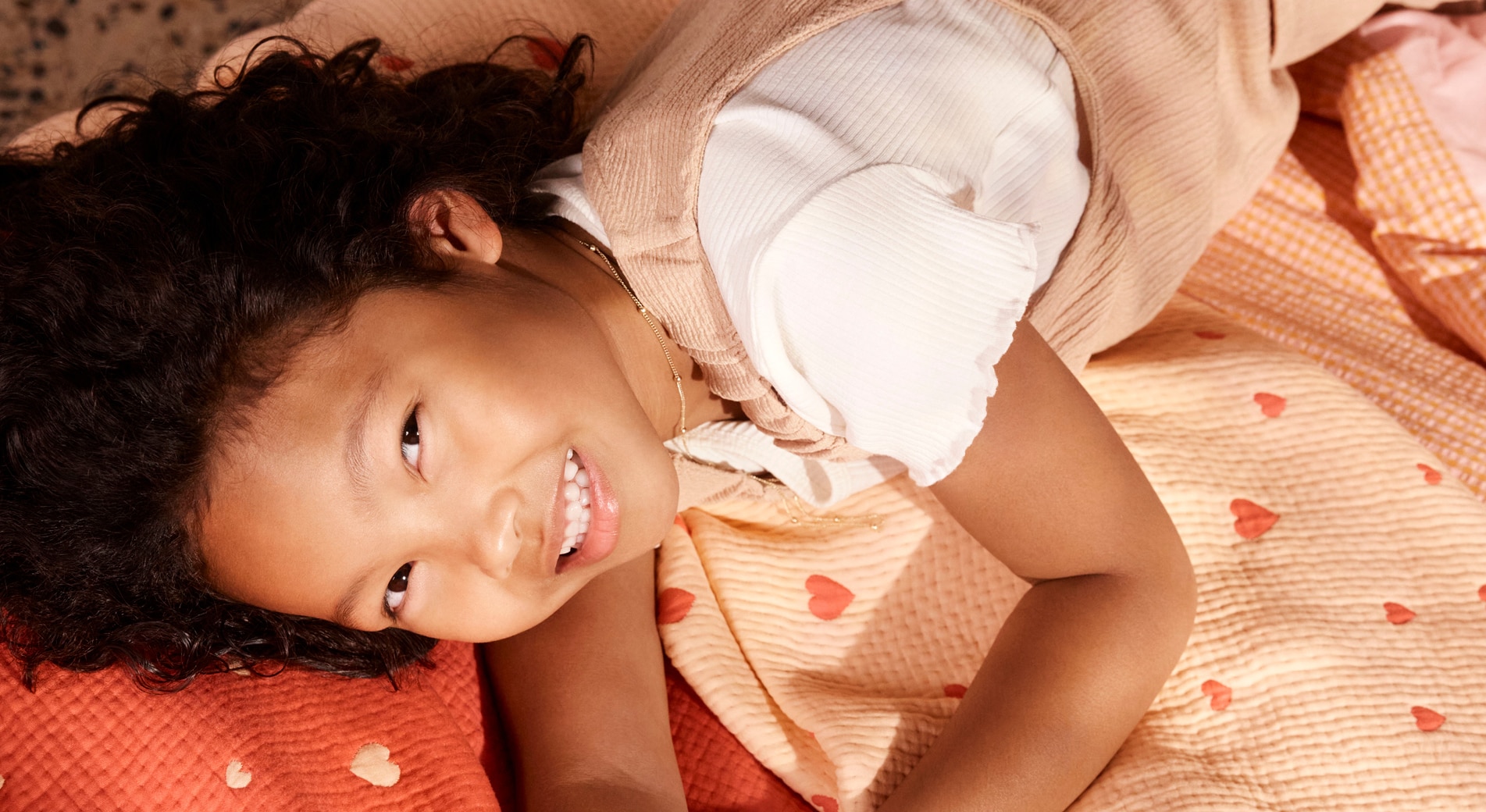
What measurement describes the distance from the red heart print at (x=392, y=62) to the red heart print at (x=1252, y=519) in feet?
3.16

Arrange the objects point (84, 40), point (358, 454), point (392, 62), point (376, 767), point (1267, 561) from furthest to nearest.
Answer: point (84, 40), point (392, 62), point (1267, 561), point (376, 767), point (358, 454)

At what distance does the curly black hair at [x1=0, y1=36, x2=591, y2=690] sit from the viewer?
2.54 feet

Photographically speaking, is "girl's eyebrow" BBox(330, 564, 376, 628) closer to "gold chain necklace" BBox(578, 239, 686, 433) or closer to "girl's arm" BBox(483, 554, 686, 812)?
"girl's arm" BBox(483, 554, 686, 812)

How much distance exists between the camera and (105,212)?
826mm

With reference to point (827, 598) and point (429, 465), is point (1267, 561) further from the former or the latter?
point (429, 465)

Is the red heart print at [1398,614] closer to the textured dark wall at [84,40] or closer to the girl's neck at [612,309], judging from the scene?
the girl's neck at [612,309]

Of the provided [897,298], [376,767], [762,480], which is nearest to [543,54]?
[762,480]

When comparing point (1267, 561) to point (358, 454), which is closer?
point (358, 454)

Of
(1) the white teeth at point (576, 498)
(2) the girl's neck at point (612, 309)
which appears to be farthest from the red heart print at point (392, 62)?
(1) the white teeth at point (576, 498)

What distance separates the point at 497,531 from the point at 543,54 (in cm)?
67

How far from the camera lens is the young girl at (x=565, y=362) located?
2.52 feet

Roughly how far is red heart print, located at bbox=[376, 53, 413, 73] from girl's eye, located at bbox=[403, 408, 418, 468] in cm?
55

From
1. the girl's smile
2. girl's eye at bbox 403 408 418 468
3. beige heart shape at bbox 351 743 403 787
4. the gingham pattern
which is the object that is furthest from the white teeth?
the gingham pattern

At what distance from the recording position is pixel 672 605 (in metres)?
1.06
